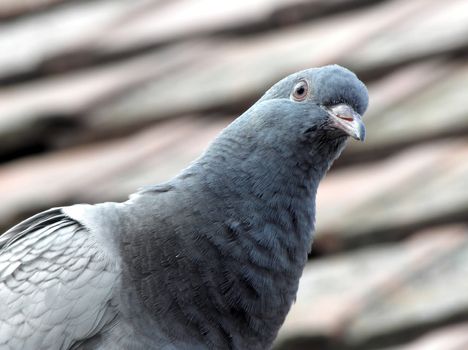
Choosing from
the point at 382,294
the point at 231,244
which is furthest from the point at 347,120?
the point at 382,294

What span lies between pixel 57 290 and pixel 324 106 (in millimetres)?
1126

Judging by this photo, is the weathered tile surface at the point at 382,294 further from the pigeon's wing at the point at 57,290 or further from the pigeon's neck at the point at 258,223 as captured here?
the pigeon's wing at the point at 57,290

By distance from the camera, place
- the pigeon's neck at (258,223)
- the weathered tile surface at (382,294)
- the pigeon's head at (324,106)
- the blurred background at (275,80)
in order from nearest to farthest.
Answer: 1. the pigeon's neck at (258,223)
2. the pigeon's head at (324,106)
3. the weathered tile surface at (382,294)
4. the blurred background at (275,80)

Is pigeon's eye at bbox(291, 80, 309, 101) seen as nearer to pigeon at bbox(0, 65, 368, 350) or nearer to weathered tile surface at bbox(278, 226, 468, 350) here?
pigeon at bbox(0, 65, 368, 350)

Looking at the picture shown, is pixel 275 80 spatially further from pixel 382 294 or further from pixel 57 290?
pixel 57 290

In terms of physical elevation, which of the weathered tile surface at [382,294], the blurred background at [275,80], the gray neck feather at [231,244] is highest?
the blurred background at [275,80]

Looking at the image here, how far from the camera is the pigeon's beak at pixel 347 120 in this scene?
14.4ft

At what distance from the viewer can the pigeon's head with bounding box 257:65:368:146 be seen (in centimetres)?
447

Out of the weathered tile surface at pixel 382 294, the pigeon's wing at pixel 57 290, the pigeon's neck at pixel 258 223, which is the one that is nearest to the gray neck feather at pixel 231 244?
the pigeon's neck at pixel 258 223

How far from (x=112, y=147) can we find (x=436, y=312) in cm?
219

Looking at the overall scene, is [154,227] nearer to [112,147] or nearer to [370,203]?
[370,203]

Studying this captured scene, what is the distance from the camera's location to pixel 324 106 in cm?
452

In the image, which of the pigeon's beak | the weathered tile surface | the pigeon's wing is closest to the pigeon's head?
the pigeon's beak

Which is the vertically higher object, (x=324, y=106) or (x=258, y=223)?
(x=324, y=106)
